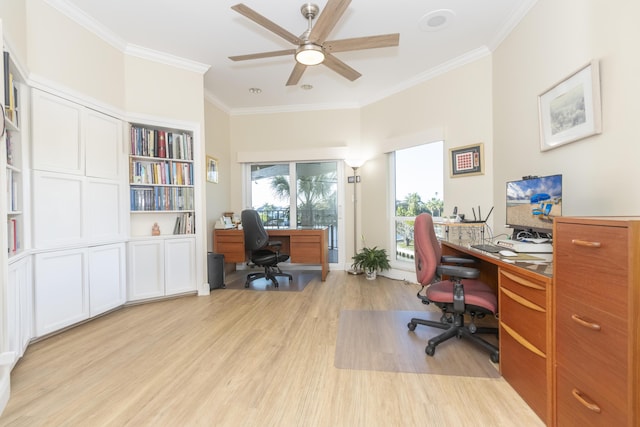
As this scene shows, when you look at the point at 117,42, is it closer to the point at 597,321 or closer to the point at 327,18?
the point at 327,18

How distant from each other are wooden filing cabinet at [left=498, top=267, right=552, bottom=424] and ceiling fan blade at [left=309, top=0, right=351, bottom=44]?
77.8 inches

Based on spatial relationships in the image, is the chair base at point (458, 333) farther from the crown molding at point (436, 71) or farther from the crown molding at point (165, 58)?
the crown molding at point (165, 58)

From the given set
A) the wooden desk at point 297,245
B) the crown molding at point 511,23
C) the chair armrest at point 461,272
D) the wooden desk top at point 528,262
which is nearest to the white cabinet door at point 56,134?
the wooden desk at point 297,245

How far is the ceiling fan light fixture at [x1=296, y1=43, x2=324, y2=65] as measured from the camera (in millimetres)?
2162

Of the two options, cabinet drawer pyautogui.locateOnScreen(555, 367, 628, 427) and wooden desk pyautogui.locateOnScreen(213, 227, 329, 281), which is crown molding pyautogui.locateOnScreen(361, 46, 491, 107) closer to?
wooden desk pyautogui.locateOnScreen(213, 227, 329, 281)

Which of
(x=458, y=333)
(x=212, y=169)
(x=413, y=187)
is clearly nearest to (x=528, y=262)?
(x=458, y=333)

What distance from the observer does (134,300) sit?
2.99m

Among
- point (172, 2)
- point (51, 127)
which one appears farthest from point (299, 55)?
point (51, 127)

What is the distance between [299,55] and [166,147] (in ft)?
6.57

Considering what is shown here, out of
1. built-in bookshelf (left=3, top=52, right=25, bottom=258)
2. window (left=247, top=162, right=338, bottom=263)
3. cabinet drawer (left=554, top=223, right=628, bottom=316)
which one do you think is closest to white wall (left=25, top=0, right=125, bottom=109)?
built-in bookshelf (left=3, top=52, right=25, bottom=258)

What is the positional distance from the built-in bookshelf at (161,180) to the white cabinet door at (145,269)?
0.69 ft

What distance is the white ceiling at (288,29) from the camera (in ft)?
7.82

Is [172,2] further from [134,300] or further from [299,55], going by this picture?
[134,300]

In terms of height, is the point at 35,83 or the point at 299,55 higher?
the point at 299,55
